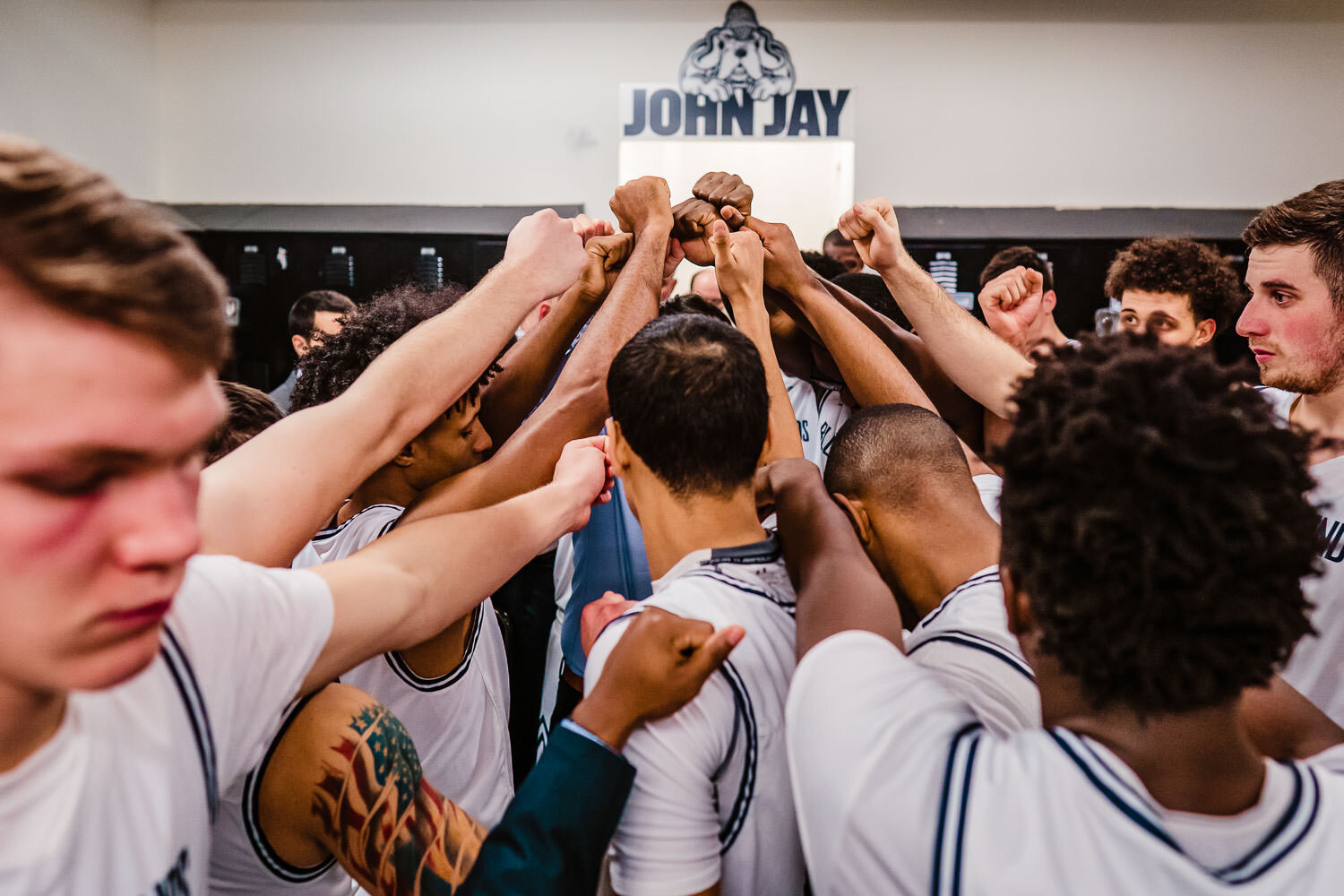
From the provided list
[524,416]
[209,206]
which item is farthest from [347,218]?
[524,416]

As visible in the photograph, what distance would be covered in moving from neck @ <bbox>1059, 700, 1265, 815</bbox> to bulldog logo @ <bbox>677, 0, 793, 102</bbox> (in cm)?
613

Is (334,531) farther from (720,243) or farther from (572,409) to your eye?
(720,243)

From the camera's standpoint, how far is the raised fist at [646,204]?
1877 mm

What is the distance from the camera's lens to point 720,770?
3.51ft

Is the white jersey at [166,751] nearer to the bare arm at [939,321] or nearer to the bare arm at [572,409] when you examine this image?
the bare arm at [572,409]

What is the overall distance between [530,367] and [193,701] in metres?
1.17

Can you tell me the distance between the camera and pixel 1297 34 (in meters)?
6.50

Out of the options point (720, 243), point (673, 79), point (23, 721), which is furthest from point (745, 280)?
point (673, 79)

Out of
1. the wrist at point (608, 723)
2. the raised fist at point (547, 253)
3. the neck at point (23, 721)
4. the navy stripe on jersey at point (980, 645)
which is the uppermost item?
the raised fist at point (547, 253)

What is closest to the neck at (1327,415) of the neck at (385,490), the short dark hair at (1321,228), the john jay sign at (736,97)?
the short dark hair at (1321,228)

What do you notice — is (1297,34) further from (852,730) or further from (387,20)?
(852,730)

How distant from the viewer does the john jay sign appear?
20.0 ft

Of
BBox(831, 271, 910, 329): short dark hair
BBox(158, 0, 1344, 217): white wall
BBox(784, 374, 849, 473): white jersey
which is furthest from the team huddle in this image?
BBox(158, 0, 1344, 217): white wall

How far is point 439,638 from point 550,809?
619 millimetres
